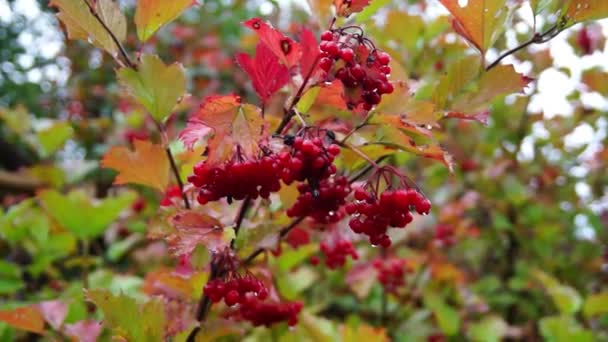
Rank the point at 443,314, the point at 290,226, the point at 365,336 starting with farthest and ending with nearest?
the point at 443,314 → the point at 365,336 → the point at 290,226

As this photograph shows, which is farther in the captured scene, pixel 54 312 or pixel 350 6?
pixel 54 312

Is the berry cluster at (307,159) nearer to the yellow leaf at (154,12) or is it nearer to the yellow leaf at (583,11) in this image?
the yellow leaf at (154,12)

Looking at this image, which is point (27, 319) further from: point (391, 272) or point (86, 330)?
point (391, 272)

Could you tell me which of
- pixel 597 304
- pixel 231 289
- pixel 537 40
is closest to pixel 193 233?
pixel 231 289

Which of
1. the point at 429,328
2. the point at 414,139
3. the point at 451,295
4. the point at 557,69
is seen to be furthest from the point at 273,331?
the point at 557,69

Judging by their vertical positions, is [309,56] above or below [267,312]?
above

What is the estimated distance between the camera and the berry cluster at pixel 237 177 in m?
0.92

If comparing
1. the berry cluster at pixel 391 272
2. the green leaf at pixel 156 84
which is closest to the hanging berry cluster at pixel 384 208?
the green leaf at pixel 156 84

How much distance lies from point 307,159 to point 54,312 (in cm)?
98

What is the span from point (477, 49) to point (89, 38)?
81 centimetres

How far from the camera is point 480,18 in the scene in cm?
111

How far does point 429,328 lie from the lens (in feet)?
Result: 7.59

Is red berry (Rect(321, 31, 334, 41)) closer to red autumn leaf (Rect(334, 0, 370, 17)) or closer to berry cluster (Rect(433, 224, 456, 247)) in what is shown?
red autumn leaf (Rect(334, 0, 370, 17))

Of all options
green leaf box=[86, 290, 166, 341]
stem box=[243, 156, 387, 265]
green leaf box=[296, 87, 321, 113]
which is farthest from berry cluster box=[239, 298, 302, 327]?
green leaf box=[296, 87, 321, 113]
